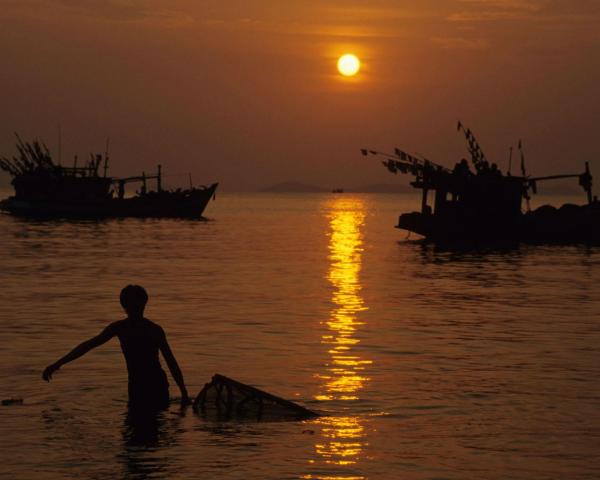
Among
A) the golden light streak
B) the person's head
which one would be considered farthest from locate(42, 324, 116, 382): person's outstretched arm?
the golden light streak

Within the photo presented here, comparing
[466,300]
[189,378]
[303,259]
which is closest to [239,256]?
[303,259]

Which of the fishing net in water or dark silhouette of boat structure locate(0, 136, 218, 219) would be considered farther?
dark silhouette of boat structure locate(0, 136, 218, 219)

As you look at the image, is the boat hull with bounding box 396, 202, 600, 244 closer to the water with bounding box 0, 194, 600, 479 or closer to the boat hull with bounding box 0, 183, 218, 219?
the water with bounding box 0, 194, 600, 479

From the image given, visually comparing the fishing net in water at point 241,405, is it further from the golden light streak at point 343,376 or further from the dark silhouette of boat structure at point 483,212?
the dark silhouette of boat structure at point 483,212

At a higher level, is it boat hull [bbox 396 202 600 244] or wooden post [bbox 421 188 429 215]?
wooden post [bbox 421 188 429 215]

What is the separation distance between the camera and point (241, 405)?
12.9 m

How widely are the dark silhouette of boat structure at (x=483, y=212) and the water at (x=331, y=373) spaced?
2244 centimetres

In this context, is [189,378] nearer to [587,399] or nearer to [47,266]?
[587,399]

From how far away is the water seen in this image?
37.0 ft

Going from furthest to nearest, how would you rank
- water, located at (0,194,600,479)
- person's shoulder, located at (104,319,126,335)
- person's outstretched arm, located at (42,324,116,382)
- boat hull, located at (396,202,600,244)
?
boat hull, located at (396,202,600,244) < person's shoulder, located at (104,319,126,335) < person's outstretched arm, located at (42,324,116,382) < water, located at (0,194,600,479)

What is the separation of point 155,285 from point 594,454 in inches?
970

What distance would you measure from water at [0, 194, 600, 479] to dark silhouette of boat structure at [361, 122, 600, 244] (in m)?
22.4

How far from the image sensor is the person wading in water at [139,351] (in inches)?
466

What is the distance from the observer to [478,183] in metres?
62.8
